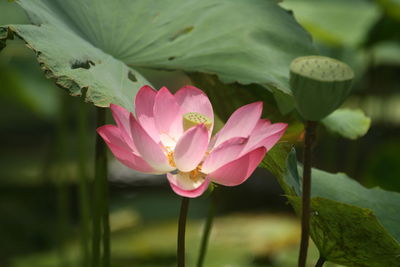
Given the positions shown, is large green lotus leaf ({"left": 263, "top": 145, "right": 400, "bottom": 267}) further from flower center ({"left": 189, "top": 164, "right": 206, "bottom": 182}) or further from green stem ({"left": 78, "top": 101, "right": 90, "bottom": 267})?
green stem ({"left": 78, "top": 101, "right": 90, "bottom": 267})

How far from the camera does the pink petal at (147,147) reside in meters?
0.61

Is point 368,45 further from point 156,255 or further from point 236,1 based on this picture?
point 236,1

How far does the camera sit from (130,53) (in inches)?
34.9

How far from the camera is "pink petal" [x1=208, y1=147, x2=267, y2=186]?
0.61 meters

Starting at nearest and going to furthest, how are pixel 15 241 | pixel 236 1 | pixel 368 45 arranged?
pixel 236 1 < pixel 368 45 < pixel 15 241

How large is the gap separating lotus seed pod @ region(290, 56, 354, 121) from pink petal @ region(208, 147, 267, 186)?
48 mm

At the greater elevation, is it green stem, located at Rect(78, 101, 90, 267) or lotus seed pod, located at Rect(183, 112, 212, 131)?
lotus seed pod, located at Rect(183, 112, 212, 131)

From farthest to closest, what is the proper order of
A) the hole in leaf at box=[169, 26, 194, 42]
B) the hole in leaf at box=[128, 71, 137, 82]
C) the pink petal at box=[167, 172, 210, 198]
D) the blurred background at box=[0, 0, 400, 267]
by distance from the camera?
Answer: the blurred background at box=[0, 0, 400, 267] < the hole in leaf at box=[169, 26, 194, 42] < the hole in leaf at box=[128, 71, 137, 82] < the pink petal at box=[167, 172, 210, 198]

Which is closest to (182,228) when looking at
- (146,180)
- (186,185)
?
(186,185)

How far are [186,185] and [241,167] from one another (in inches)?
1.9

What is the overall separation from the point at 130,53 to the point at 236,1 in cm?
20

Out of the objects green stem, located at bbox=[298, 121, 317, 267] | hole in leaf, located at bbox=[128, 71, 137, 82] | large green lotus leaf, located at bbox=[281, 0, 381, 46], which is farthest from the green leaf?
large green lotus leaf, located at bbox=[281, 0, 381, 46]

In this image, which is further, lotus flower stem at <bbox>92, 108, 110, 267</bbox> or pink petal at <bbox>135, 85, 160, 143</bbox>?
lotus flower stem at <bbox>92, 108, 110, 267</bbox>

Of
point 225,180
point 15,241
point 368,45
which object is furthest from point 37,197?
point 225,180
